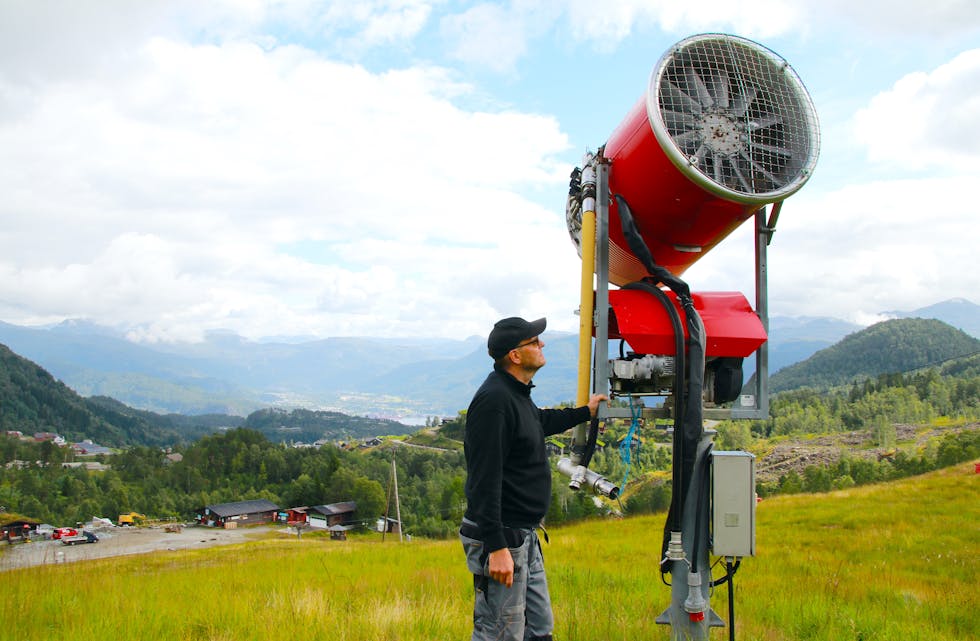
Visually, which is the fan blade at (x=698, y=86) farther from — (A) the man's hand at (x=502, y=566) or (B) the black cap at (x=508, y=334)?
(A) the man's hand at (x=502, y=566)

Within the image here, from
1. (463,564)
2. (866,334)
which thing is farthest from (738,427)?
(866,334)

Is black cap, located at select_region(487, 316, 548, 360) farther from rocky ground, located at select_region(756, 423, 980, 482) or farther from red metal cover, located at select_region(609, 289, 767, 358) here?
rocky ground, located at select_region(756, 423, 980, 482)

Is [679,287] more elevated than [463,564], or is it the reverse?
[679,287]

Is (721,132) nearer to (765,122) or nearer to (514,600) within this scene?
(765,122)

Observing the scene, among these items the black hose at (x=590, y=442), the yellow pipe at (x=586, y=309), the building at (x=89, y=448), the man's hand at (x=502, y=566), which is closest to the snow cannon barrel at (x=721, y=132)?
the yellow pipe at (x=586, y=309)

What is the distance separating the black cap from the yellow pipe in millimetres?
675

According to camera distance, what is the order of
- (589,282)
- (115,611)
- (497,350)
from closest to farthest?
(497,350)
(589,282)
(115,611)

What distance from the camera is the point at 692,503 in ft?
13.5

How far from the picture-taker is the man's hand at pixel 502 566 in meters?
3.16

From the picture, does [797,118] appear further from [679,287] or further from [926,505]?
[926,505]

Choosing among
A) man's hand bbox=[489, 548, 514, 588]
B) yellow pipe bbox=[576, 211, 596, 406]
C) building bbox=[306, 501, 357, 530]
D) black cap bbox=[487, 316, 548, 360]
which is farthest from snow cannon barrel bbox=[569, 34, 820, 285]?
building bbox=[306, 501, 357, 530]

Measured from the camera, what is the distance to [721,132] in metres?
3.97

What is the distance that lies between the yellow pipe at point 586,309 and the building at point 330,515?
72771mm

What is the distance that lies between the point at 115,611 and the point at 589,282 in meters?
4.33
